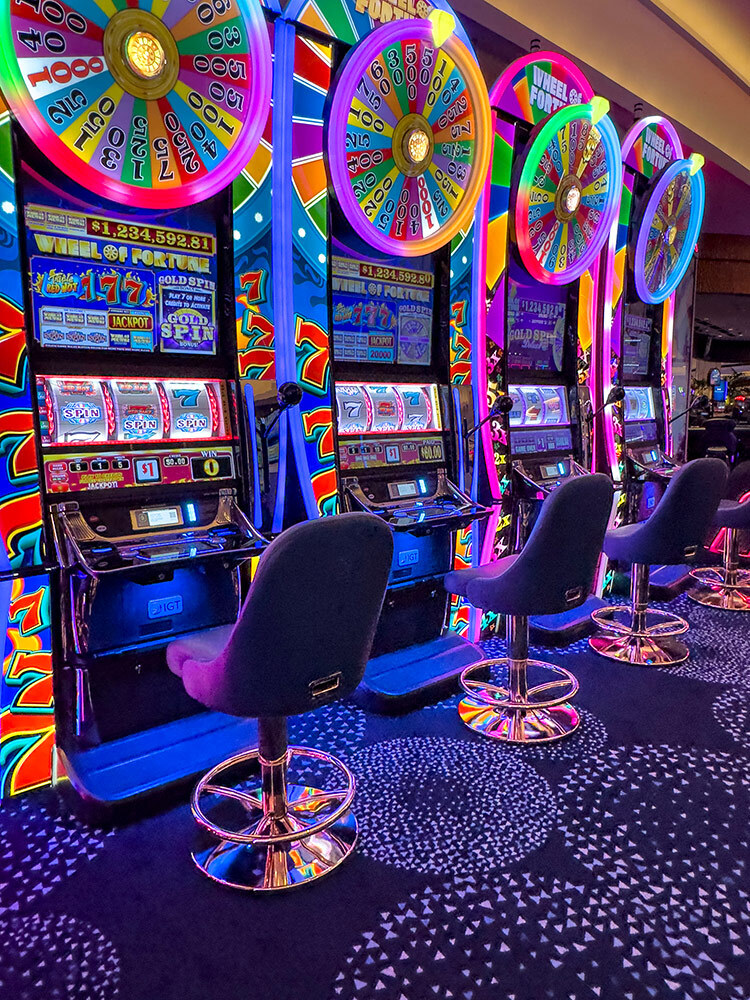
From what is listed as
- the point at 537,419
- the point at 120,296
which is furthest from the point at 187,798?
the point at 537,419

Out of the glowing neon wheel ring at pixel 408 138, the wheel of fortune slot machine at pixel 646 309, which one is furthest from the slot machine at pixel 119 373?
the wheel of fortune slot machine at pixel 646 309

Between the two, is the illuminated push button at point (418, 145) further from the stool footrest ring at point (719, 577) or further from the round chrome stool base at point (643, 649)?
the stool footrest ring at point (719, 577)

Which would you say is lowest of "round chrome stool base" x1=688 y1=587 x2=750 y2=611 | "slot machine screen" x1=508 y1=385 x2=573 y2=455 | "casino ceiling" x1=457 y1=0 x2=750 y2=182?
"round chrome stool base" x1=688 y1=587 x2=750 y2=611

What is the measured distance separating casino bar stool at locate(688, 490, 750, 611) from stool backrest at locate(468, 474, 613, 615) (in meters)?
1.84

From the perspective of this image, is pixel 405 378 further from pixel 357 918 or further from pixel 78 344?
pixel 357 918

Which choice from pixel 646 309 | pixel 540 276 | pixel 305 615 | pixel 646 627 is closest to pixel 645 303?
pixel 646 309

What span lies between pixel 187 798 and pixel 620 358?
315 centimetres

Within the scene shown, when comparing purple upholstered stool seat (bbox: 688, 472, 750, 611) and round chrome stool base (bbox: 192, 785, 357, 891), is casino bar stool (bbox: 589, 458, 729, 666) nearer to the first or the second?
purple upholstered stool seat (bbox: 688, 472, 750, 611)

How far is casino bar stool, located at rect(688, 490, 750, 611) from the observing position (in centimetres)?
387

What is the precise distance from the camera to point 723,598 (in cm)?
409

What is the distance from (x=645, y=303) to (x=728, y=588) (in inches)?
70.6

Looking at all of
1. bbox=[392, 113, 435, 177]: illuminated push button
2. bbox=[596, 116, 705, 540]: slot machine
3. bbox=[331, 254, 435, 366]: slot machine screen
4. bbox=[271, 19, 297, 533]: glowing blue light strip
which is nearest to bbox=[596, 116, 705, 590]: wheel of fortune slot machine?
bbox=[596, 116, 705, 540]: slot machine

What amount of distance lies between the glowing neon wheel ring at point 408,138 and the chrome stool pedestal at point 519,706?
152 centimetres

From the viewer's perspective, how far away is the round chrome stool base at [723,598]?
13.1 ft
